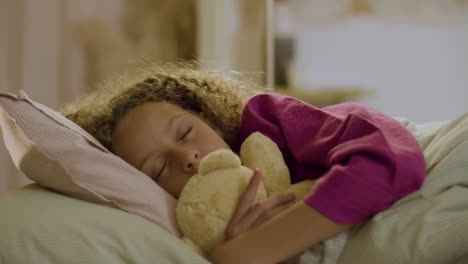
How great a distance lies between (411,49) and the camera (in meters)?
3.47

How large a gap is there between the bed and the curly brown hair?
0.24 meters

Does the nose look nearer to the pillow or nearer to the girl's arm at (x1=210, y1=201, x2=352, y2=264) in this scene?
the pillow

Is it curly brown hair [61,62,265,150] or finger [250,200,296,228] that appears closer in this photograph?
finger [250,200,296,228]

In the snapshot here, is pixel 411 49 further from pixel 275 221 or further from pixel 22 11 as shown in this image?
pixel 275 221

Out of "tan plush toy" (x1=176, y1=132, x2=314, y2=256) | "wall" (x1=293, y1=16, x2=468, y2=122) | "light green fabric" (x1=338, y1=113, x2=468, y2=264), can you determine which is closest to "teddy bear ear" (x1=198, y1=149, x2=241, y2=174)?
"tan plush toy" (x1=176, y1=132, x2=314, y2=256)

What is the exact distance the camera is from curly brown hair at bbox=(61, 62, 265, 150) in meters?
1.20

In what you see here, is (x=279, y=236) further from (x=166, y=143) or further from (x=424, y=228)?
(x=166, y=143)

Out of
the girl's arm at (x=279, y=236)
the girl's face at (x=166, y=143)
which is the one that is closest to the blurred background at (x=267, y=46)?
the girl's face at (x=166, y=143)

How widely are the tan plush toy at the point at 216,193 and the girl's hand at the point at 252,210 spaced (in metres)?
0.01

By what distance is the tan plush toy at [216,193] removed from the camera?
0.89 m

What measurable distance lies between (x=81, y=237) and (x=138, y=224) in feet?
0.27

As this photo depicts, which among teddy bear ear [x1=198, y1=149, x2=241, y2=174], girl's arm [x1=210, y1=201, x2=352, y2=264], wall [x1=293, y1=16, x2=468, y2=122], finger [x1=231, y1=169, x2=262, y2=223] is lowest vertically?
wall [x1=293, y1=16, x2=468, y2=122]

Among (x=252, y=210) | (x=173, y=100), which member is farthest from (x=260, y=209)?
(x=173, y=100)

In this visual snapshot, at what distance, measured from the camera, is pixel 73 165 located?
0.93 meters
